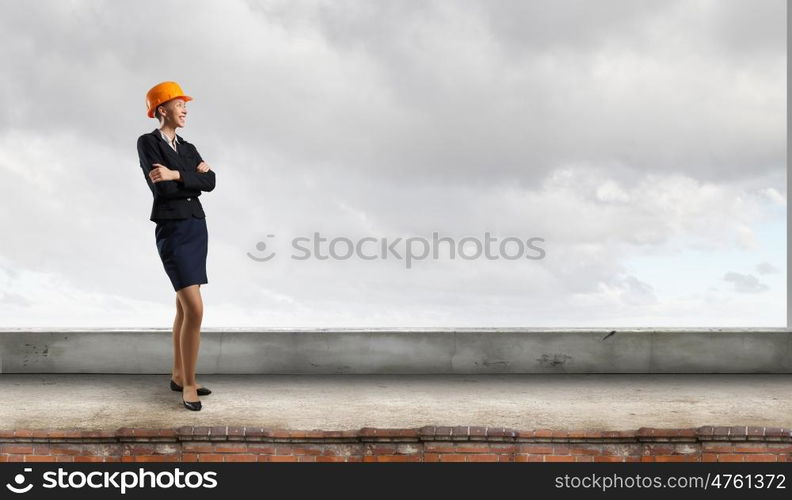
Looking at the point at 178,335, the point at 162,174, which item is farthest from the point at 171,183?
the point at 178,335

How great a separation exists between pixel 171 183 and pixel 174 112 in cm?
52

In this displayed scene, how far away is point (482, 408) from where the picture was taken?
565 cm

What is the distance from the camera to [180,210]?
5609 mm

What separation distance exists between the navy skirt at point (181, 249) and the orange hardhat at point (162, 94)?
0.79 meters

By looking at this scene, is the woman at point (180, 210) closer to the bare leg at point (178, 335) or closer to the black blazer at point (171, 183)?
the black blazer at point (171, 183)

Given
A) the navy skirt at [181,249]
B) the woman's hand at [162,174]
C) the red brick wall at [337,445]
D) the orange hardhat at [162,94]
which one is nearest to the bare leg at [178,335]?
the navy skirt at [181,249]

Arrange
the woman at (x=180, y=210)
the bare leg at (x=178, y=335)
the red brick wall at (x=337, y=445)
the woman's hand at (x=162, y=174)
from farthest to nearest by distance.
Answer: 1. the bare leg at (x=178, y=335)
2. the woman at (x=180, y=210)
3. the woman's hand at (x=162, y=174)
4. the red brick wall at (x=337, y=445)

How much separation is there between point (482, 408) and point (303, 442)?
135 cm

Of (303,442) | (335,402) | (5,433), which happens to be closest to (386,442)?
(303,442)

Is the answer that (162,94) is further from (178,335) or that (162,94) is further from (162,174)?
(178,335)

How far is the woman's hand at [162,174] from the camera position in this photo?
5.45 metres

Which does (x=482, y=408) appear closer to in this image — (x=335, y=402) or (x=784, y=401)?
(x=335, y=402)

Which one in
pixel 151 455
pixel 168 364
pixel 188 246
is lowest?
pixel 151 455

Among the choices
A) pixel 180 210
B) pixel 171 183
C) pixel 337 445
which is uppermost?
pixel 171 183
